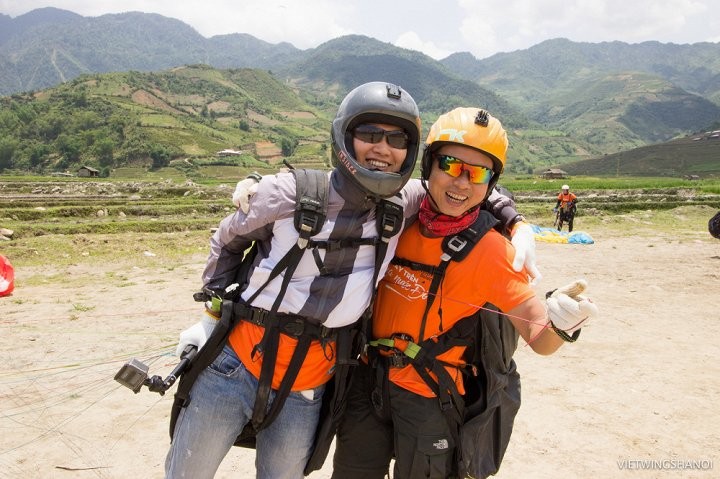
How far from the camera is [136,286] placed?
487 inches

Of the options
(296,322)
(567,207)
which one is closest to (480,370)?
(296,322)

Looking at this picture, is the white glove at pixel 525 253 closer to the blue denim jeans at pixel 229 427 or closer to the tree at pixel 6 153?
the blue denim jeans at pixel 229 427

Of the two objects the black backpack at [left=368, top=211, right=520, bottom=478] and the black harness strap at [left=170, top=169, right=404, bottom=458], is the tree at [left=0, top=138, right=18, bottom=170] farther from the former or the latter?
the black backpack at [left=368, top=211, right=520, bottom=478]

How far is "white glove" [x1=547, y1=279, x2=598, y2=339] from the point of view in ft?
8.76

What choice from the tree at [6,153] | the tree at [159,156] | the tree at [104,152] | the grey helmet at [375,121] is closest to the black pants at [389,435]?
the grey helmet at [375,121]

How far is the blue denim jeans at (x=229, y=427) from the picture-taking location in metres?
2.73

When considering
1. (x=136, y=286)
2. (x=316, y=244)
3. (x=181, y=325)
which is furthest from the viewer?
(x=136, y=286)

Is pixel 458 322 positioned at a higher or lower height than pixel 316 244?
lower

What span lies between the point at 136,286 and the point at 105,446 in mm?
7930

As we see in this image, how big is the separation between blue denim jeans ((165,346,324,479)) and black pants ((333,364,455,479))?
17.7 inches

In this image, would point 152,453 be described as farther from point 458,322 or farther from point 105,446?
point 458,322

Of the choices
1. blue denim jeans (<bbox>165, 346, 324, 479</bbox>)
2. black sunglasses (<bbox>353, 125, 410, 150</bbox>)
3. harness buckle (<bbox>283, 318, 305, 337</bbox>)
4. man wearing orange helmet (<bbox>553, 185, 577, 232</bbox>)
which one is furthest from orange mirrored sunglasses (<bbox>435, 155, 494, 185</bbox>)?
man wearing orange helmet (<bbox>553, 185, 577, 232</bbox>)

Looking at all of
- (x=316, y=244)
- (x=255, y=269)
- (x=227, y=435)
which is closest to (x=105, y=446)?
(x=227, y=435)

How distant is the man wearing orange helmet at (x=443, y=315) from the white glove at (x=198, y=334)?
1.14 m
